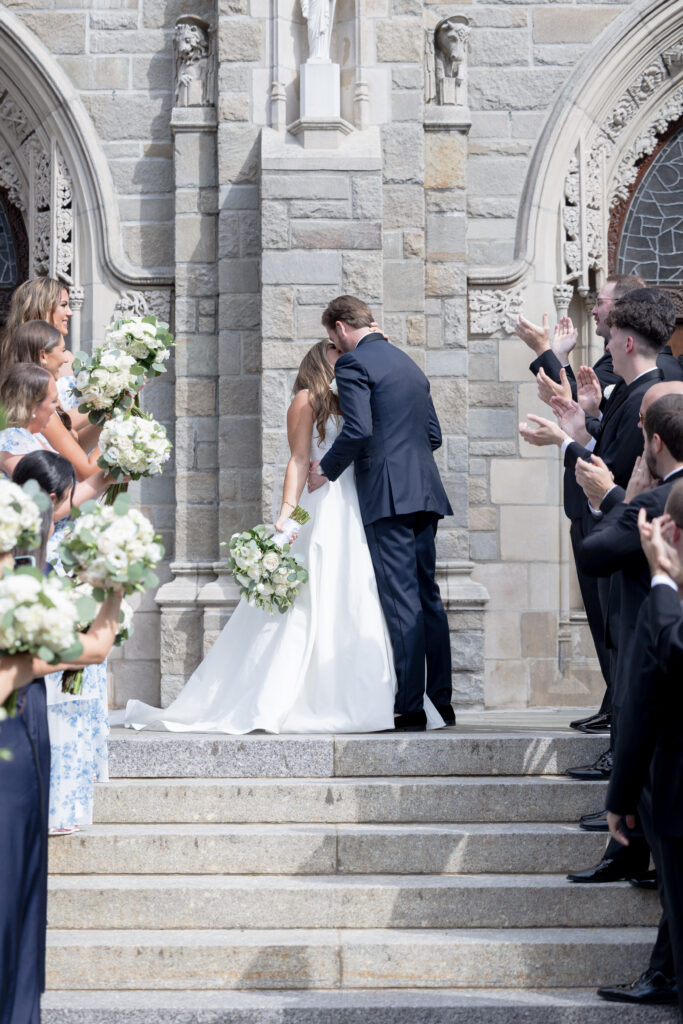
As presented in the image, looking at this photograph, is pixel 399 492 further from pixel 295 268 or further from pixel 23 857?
pixel 23 857

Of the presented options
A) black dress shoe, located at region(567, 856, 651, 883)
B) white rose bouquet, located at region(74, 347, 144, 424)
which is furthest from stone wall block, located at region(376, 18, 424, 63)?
black dress shoe, located at region(567, 856, 651, 883)

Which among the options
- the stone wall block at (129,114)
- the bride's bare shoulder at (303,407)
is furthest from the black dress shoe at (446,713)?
the stone wall block at (129,114)

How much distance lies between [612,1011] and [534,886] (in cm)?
72

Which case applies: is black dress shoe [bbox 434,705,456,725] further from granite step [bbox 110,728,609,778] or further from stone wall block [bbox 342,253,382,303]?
stone wall block [bbox 342,253,382,303]

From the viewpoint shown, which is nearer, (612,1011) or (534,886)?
(612,1011)

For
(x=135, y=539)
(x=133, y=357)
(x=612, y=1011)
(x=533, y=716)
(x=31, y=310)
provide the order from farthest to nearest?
1. (x=533, y=716)
2. (x=31, y=310)
3. (x=133, y=357)
4. (x=612, y=1011)
5. (x=135, y=539)

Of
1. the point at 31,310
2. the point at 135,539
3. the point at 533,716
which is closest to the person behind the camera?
the point at 135,539

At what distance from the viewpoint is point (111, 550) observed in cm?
323

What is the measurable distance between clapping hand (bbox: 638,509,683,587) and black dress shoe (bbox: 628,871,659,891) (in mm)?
1663

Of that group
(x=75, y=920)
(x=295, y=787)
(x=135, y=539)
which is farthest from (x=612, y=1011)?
(x=135, y=539)

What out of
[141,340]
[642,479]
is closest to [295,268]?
[141,340]

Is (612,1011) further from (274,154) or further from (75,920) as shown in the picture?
(274,154)

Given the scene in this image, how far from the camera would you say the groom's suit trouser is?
19.6 ft

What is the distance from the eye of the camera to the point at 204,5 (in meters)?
8.51
